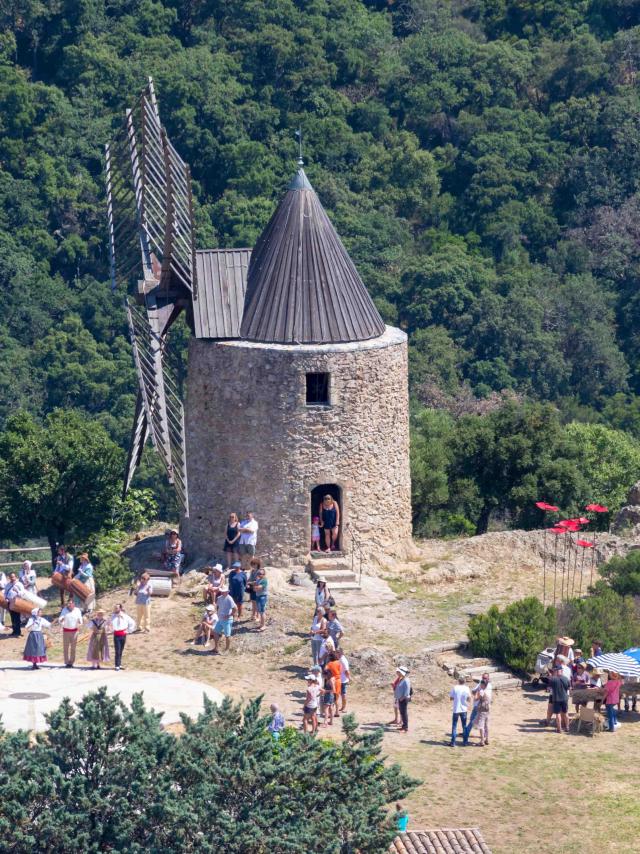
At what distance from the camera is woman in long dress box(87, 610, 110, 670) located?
103 ft

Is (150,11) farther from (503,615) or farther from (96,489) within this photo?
(503,615)

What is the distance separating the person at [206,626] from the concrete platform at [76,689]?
1.91m

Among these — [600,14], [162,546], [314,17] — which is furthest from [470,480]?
[600,14]

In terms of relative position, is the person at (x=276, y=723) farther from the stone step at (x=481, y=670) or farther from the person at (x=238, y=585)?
the person at (x=238, y=585)

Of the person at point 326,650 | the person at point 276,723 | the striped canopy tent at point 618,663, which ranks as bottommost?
the person at point 276,723

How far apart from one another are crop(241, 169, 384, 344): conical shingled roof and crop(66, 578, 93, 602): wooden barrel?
5897 millimetres

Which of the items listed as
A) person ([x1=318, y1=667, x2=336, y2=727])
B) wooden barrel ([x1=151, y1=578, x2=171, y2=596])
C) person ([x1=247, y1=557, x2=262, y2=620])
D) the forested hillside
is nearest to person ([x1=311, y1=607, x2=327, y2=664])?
person ([x1=318, y1=667, x2=336, y2=727])

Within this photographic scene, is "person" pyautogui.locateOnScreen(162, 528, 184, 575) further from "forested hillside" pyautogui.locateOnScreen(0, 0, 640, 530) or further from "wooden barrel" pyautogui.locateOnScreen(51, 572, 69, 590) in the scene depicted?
"forested hillside" pyautogui.locateOnScreen(0, 0, 640, 530)

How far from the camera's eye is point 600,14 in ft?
291

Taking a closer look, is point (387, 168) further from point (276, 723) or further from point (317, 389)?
point (276, 723)

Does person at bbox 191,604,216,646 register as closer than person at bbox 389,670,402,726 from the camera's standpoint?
No

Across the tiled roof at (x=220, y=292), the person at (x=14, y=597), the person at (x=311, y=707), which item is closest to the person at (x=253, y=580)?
the person at (x=14, y=597)

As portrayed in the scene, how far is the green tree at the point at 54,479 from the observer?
40531mm

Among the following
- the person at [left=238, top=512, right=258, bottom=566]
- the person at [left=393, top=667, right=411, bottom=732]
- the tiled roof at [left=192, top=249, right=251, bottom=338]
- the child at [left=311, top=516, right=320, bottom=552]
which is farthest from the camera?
the tiled roof at [left=192, top=249, right=251, bottom=338]
